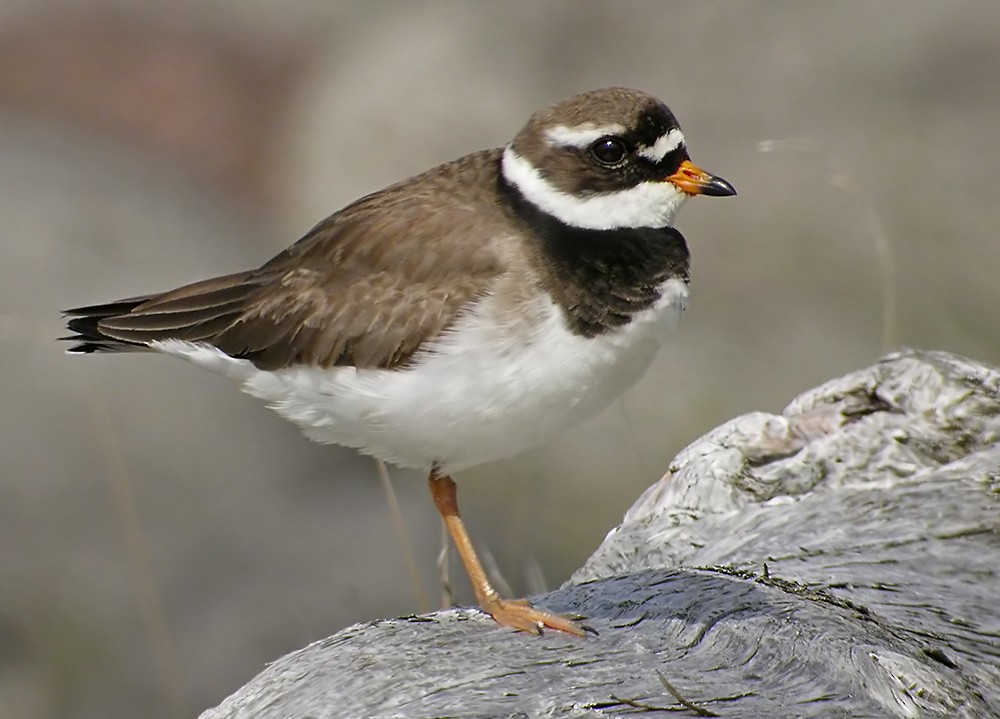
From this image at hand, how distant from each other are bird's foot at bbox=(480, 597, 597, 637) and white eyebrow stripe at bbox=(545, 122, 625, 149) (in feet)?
4.74

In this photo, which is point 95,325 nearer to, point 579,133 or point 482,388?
point 482,388

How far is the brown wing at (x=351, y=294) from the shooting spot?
4.36 m

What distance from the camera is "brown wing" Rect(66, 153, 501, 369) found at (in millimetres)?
4363

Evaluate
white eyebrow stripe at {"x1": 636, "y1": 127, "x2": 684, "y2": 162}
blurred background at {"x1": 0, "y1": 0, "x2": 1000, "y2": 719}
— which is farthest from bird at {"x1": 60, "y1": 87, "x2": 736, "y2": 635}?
blurred background at {"x1": 0, "y1": 0, "x2": 1000, "y2": 719}

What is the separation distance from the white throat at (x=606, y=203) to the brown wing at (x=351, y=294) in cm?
16

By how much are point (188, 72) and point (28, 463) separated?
26.4ft

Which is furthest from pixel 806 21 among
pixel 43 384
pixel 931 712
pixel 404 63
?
pixel 931 712

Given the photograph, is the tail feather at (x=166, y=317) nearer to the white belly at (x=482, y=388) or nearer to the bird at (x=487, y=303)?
the bird at (x=487, y=303)

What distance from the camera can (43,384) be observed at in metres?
8.20

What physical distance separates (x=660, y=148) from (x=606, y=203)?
0.24 m

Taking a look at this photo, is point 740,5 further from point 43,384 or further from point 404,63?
point 43,384

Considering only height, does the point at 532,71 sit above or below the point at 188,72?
below

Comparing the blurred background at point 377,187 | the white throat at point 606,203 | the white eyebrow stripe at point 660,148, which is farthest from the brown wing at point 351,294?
the blurred background at point 377,187

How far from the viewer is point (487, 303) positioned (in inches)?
165
